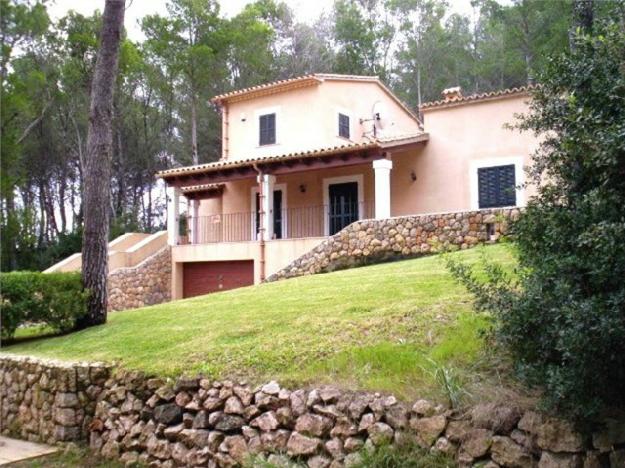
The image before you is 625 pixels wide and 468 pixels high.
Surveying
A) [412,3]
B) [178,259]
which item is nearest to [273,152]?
[178,259]

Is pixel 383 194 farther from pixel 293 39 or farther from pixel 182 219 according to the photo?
pixel 293 39

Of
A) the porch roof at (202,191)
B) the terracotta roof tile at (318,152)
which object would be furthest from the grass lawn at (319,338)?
the porch roof at (202,191)

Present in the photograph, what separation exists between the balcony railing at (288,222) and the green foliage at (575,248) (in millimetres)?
15274

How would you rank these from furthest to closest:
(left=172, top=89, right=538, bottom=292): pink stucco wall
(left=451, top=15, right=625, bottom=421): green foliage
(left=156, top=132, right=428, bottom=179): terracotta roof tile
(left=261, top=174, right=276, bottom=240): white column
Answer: (left=261, top=174, right=276, bottom=240): white column, (left=172, top=89, right=538, bottom=292): pink stucco wall, (left=156, top=132, right=428, bottom=179): terracotta roof tile, (left=451, top=15, right=625, bottom=421): green foliage

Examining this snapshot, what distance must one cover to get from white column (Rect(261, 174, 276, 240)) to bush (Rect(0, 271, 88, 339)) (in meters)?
8.60

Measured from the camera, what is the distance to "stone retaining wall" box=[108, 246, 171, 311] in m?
19.4

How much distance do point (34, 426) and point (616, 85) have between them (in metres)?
7.71

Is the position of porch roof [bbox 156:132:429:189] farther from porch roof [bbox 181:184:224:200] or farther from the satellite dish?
the satellite dish

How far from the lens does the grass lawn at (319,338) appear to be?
5641mm

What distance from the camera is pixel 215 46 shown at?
102ft

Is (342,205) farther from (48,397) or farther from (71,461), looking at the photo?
(71,461)

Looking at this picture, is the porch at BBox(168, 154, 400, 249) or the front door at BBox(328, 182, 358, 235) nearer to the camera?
the porch at BBox(168, 154, 400, 249)

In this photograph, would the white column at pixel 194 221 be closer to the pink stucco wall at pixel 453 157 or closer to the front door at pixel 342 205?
the front door at pixel 342 205

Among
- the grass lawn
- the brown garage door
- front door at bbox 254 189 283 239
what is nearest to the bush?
the grass lawn
